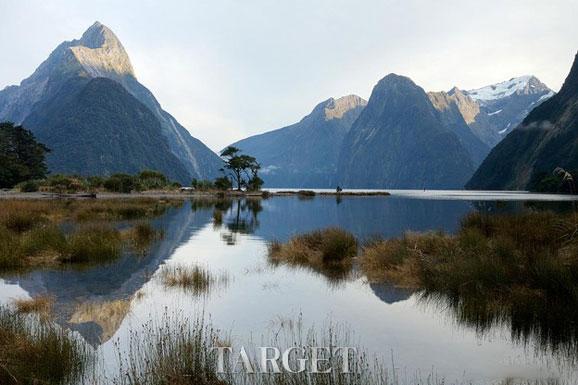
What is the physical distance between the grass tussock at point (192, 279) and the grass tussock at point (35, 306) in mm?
4154

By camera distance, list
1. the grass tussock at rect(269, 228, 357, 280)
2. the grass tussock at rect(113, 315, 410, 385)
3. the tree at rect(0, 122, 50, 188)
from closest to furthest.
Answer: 1. the grass tussock at rect(113, 315, 410, 385)
2. the grass tussock at rect(269, 228, 357, 280)
3. the tree at rect(0, 122, 50, 188)

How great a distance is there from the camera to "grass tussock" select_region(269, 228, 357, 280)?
20.6 metres

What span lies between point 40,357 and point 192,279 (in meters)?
8.61

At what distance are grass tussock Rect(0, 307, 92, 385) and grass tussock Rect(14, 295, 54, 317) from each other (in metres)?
2.67

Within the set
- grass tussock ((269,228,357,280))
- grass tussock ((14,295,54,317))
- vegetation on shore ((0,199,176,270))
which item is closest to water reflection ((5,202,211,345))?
grass tussock ((14,295,54,317))

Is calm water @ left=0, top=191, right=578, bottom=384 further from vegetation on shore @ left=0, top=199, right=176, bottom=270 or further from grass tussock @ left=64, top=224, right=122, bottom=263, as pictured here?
vegetation on shore @ left=0, top=199, right=176, bottom=270

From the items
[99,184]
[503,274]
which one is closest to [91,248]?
[503,274]

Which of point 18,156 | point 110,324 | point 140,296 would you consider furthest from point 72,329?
point 18,156

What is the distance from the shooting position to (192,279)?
53.9 feet

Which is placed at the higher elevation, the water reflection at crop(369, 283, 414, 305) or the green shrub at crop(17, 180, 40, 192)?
the green shrub at crop(17, 180, 40, 192)

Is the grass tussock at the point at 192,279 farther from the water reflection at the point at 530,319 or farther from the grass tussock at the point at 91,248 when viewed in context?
the water reflection at the point at 530,319

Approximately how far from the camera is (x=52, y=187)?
8362 centimetres

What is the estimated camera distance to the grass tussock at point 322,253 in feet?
67.5

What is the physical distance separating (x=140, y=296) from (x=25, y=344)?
585 centimetres
